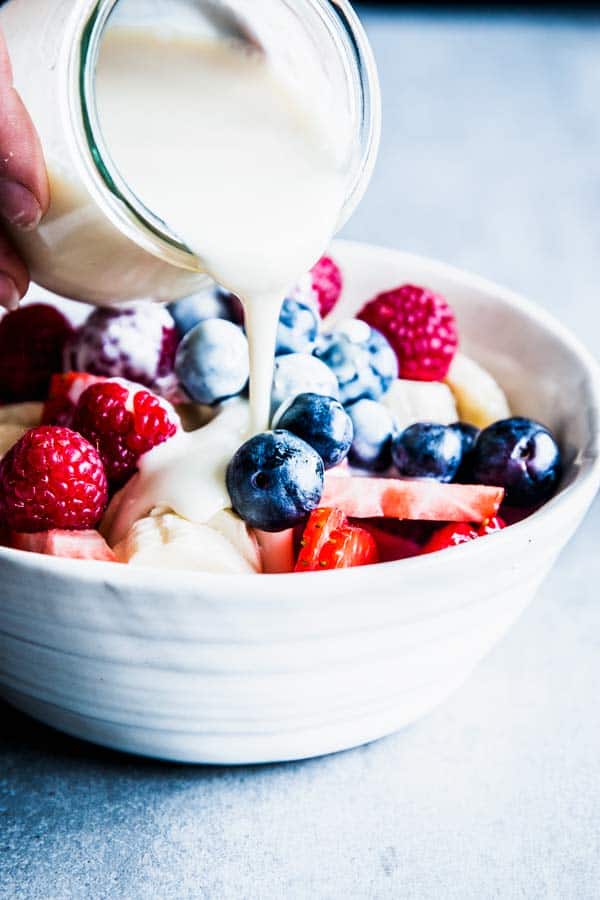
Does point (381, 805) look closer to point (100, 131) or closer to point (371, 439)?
point (371, 439)

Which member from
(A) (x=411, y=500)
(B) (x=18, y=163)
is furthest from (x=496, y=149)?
(B) (x=18, y=163)

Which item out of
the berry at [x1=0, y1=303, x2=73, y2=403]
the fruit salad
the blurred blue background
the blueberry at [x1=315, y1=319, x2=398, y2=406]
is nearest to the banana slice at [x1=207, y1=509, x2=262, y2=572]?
the fruit salad

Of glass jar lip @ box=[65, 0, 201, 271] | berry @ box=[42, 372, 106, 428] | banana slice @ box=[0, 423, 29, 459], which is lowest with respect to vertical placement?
banana slice @ box=[0, 423, 29, 459]

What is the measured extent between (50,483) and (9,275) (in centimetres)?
20

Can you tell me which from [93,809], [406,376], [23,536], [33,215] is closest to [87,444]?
[23,536]

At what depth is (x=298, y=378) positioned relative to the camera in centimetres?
104

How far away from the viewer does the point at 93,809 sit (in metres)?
0.91

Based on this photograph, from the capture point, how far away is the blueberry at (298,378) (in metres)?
1.04

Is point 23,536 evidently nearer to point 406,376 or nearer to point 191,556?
point 191,556

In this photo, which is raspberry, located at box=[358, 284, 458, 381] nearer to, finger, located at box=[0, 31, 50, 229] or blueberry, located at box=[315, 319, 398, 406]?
blueberry, located at box=[315, 319, 398, 406]

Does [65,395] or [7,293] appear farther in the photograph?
[65,395]

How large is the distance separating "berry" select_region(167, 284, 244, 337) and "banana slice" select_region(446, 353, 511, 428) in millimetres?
258

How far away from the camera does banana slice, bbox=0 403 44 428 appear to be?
Result: 3.63ft

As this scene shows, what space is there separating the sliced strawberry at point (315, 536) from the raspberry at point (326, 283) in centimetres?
41
